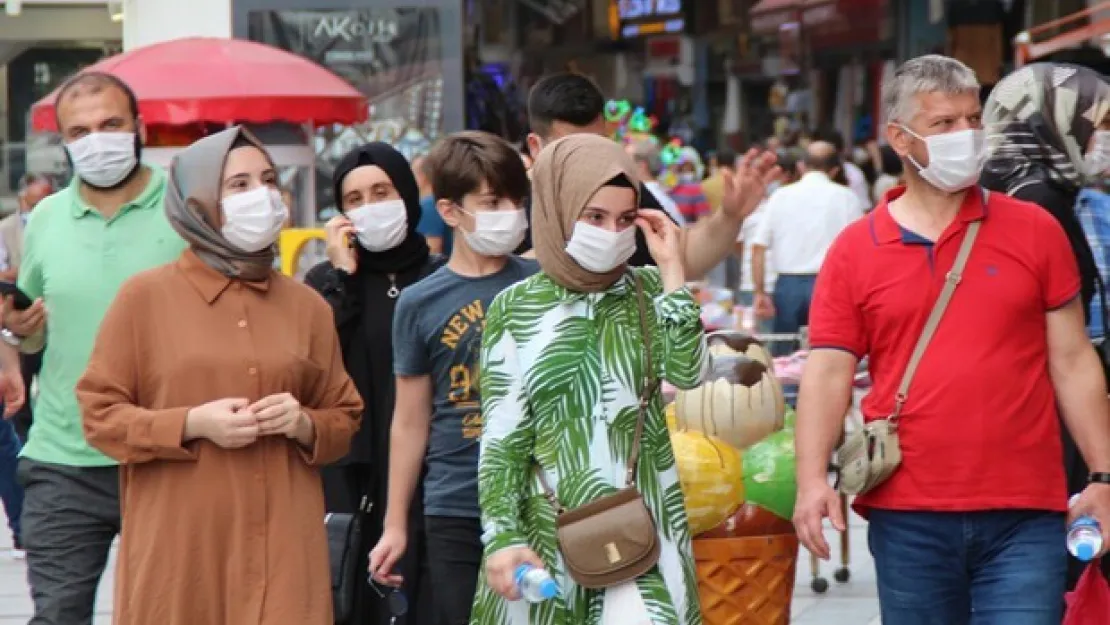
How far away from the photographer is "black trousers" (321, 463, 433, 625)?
606 cm

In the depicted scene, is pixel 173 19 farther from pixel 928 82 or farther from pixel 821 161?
pixel 928 82

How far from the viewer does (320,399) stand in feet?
17.7

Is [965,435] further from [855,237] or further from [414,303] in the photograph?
[414,303]

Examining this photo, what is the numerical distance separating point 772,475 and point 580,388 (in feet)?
6.55

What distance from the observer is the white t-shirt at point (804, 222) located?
14.3 m

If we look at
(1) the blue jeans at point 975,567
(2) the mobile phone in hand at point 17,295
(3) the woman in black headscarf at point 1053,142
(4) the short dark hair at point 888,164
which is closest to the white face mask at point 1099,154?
(3) the woman in black headscarf at point 1053,142

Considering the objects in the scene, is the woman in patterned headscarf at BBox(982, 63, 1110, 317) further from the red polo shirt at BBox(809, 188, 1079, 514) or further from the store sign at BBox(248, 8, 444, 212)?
the store sign at BBox(248, 8, 444, 212)

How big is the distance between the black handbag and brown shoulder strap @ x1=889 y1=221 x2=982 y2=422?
152 centimetres

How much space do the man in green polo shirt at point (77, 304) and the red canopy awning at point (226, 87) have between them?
707cm

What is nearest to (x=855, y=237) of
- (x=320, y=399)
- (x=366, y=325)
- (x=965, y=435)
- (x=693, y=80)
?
(x=965, y=435)

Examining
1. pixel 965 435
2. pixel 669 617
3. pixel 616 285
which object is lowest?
pixel 669 617

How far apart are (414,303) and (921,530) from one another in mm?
1472

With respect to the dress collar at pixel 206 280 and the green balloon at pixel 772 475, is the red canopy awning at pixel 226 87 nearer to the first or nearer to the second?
the green balloon at pixel 772 475

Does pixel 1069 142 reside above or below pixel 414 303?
above
